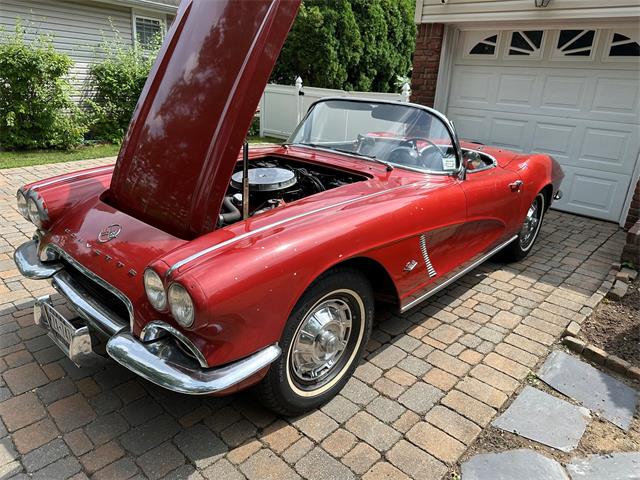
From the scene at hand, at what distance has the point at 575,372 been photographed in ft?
9.41

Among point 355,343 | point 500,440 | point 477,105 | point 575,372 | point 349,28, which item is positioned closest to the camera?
point 500,440

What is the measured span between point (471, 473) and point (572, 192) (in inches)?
209

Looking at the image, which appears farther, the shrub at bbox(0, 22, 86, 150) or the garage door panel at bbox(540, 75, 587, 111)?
the shrub at bbox(0, 22, 86, 150)

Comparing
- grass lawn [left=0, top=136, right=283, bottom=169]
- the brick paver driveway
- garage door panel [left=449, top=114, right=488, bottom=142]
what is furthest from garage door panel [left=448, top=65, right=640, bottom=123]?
grass lawn [left=0, top=136, right=283, bottom=169]

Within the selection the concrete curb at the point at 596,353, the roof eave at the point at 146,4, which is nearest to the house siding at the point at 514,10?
the concrete curb at the point at 596,353

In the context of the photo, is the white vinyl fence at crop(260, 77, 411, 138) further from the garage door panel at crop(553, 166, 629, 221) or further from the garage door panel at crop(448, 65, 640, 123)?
the garage door panel at crop(553, 166, 629, 221)

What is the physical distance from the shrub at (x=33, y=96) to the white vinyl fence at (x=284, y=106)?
4395mm

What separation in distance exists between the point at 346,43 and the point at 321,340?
13661 millimetres

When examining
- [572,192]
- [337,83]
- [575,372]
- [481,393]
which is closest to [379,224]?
[481,393]

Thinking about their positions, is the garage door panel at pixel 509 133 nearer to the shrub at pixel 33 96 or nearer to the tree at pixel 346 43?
the shrub at pixel 33 96

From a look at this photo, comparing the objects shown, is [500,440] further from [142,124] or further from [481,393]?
[142,124]

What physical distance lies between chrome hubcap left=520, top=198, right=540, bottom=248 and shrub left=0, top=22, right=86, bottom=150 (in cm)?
837

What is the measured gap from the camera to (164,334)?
6.52ft

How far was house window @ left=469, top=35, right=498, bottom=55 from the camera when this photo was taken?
6.53 m
